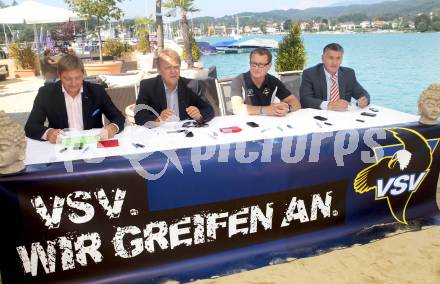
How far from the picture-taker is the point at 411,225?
10.0ft

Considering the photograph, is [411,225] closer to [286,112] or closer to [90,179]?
[286,112]

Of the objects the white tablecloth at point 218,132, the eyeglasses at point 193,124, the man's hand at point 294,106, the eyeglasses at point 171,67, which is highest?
the eyeglasses at point 171,67

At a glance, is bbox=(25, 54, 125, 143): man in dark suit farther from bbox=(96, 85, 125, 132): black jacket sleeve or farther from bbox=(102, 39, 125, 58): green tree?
bbox=(102, 39, 125, 58): green tree

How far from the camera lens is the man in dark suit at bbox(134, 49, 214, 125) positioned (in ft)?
10.3

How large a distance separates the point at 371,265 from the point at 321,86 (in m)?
1.97

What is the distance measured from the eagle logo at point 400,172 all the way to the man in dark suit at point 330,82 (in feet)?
3.36

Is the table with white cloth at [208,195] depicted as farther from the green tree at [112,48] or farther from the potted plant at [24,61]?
the green tree at [112,48]

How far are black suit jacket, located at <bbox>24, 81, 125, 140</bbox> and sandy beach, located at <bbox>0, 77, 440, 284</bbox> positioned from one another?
156 cm

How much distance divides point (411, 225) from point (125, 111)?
345 cm

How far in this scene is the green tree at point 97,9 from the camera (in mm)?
15914

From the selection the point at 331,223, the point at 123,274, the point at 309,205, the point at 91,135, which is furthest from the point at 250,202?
the point at 91,135

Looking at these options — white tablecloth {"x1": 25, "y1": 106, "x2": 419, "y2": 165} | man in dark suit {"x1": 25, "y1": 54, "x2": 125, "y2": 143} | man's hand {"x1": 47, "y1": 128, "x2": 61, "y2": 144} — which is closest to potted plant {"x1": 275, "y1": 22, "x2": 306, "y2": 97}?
white tablecloth {"x1": 25, "y1": 106, "x2": 419, "y2": 165}

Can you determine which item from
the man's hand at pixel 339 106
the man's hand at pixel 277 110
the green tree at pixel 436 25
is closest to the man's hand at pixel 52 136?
the man's hand at pixel 277 110

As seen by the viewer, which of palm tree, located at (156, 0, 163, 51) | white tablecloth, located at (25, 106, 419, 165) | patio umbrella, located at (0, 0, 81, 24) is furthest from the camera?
palm tree, located at (156, 0, 163, 51)
